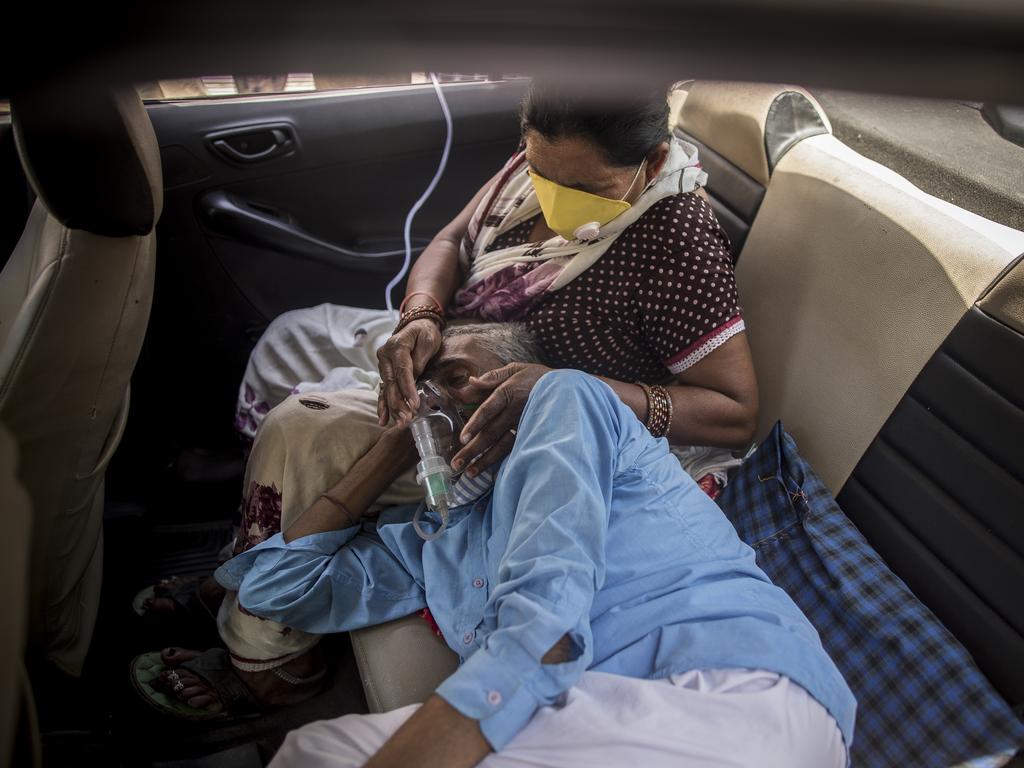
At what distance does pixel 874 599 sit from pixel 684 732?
1.77 feet

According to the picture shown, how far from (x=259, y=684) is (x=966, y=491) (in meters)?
1.34

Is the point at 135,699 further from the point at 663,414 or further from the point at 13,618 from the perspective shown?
the point at 663,414

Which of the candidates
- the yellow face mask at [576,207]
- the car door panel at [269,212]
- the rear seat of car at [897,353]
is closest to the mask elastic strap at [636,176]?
the yellow face mask at [576,207]

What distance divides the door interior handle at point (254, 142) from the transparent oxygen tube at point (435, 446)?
966 millimetres

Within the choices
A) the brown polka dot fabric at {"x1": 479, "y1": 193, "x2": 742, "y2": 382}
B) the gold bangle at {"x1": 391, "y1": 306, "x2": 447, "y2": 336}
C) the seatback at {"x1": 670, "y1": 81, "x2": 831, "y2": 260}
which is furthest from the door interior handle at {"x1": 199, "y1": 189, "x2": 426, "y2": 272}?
the seatback at {"x1": 670, "y1": 81, "x2": 831, "y2": 260}

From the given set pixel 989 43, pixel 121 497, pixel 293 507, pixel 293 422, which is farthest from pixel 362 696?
pixel 989 43

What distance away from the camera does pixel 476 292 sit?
1.72 m

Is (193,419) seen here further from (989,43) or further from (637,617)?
(989,43)

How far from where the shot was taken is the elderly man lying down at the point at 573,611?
2.75ft

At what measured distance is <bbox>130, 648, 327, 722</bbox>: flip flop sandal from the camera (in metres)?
1.33

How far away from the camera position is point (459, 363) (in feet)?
4.84

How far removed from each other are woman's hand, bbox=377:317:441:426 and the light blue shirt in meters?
0.22

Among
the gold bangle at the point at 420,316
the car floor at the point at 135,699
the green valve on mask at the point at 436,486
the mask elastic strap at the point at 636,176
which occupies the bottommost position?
the car floor at the point at 135,699

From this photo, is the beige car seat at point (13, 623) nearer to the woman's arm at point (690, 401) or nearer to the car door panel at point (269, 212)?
the woman's arm at point (690, 401)
